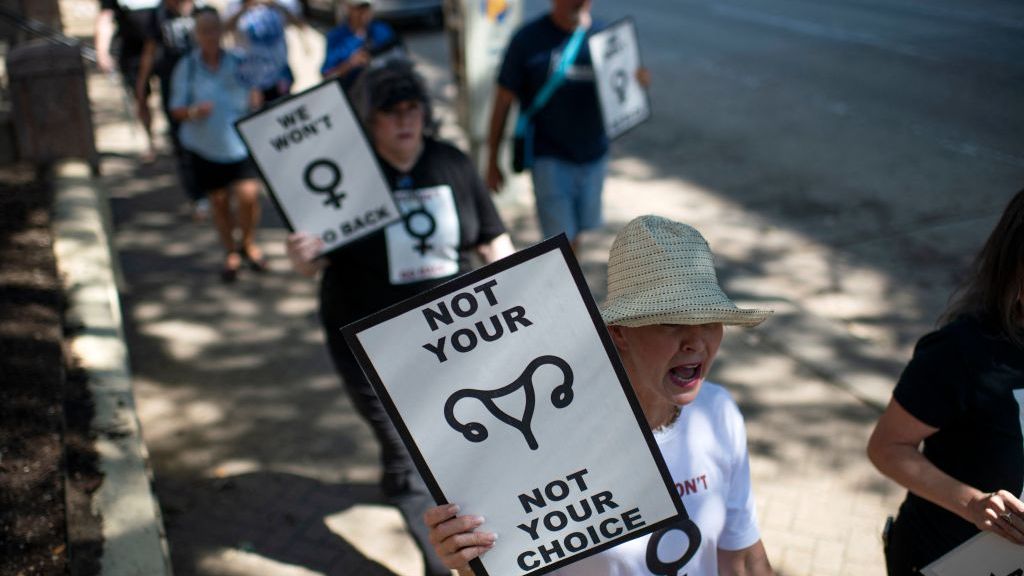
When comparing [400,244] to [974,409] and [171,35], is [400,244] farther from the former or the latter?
[171,35]

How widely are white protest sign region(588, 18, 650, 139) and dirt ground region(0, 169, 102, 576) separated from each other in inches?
125

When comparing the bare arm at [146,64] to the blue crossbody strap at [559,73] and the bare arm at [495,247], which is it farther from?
the bare arm at [495,247]

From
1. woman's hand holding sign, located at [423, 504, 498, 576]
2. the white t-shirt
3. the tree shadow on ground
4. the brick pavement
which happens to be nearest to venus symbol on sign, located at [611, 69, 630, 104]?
the brick pavement

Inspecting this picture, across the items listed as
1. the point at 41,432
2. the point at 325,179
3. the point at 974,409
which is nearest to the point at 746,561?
the point at 974,409

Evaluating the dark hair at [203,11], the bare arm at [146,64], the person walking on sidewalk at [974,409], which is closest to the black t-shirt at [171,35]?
the bare arm at [146,64]

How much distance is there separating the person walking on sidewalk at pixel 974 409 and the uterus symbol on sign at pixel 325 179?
2276mm

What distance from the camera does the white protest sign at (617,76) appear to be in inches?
236

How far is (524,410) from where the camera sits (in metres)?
2.27

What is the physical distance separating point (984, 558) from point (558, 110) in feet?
12.5

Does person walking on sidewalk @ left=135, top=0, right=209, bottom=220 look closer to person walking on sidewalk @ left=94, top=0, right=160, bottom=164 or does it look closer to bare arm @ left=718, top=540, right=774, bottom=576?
person walking on sidewalk @ left=94, top=0, right=160, bottom=164

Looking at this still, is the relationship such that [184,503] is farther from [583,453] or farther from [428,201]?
[583,453]

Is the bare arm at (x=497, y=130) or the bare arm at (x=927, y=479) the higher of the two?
the bare arm at (x=927, y=479)

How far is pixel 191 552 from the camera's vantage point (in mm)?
4555

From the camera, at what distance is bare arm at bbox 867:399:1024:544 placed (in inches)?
101
